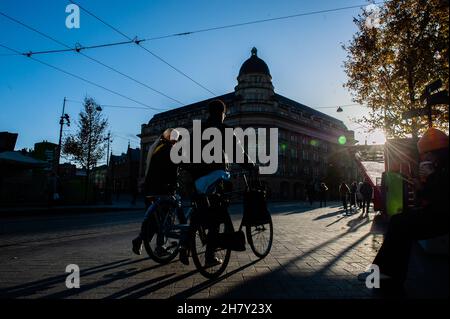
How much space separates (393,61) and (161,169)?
13629 millimetres

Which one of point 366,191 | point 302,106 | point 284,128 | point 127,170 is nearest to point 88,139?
point 366,191

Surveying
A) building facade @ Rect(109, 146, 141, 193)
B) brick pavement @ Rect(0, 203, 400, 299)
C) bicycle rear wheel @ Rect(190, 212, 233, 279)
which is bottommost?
brick pavement @ Rect(0, 203, 400, 299)

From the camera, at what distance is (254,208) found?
427 centimetres

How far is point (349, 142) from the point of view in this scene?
8138 cm

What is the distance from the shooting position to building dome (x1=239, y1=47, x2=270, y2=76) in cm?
5653

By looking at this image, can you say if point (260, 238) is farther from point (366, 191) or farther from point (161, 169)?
point (366, 191)

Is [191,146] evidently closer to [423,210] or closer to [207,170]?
[207,170]

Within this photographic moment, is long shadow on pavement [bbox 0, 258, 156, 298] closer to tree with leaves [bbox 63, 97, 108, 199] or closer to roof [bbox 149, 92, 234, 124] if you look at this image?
tree with leaves [bbox 63, 97, 108, 199]

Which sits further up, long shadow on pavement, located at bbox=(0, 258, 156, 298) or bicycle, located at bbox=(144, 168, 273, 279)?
bicycle, located at bbox=(144, 168, 273, 279)

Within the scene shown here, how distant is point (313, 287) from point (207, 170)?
1.77 metres

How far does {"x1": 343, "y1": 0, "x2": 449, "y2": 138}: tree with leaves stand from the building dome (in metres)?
41.6

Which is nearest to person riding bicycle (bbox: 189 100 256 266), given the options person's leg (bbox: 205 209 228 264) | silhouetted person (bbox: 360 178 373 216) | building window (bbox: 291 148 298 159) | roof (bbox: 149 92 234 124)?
person's leg (bbox: 205 209 228 264)

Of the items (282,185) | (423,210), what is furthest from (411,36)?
(282,185)

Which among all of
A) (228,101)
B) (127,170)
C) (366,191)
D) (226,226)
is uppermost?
(228,101)
